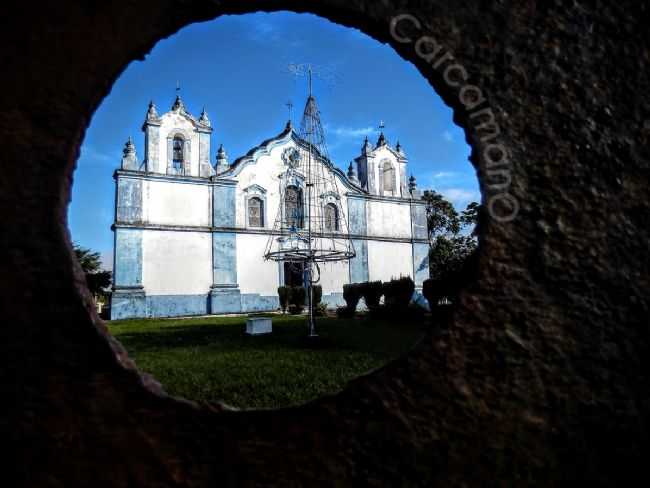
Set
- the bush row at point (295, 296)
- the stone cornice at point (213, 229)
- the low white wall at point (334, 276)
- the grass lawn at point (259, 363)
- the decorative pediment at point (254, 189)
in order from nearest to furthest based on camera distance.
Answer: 1. the grass lawn at point (259, 363)
2. the stone cornice at point (213, 229)
3. the bush row at point (295, 296)
4. the decorative pediment at point (254, 189)
5. the low white wall at point (334, 276)

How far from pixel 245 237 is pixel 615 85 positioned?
1612cm

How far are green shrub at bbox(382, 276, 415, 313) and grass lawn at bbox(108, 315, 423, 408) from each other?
3.39 meters

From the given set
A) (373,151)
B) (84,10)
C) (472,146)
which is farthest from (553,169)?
(373,151)

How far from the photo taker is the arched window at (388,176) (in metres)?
20.2

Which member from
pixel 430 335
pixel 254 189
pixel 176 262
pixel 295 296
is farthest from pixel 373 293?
pixel 430 335

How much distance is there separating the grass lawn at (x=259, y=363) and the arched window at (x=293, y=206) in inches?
426

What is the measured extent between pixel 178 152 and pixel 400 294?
10.2m

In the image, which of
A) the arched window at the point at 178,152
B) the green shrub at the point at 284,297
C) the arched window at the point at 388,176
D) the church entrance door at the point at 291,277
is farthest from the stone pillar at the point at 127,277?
the arched window at the point at 388,176

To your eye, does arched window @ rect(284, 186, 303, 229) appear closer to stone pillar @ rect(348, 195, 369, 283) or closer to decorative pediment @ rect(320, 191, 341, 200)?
decorative pediment @ rect(320, 191, 341, 200)

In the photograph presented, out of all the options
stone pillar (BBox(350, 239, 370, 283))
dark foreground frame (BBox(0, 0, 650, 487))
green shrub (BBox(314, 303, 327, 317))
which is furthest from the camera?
stone pillar (BBox(350, 239, 370, 283))

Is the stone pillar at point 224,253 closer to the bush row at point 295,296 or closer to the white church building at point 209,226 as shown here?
the white church building at point 209,226

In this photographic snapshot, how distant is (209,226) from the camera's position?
16203 mm

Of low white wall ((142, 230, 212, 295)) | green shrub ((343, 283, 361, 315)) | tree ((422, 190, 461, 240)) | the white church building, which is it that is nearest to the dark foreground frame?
green shrub ((343, 283, 361, 315))

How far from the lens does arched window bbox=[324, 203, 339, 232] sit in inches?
717
